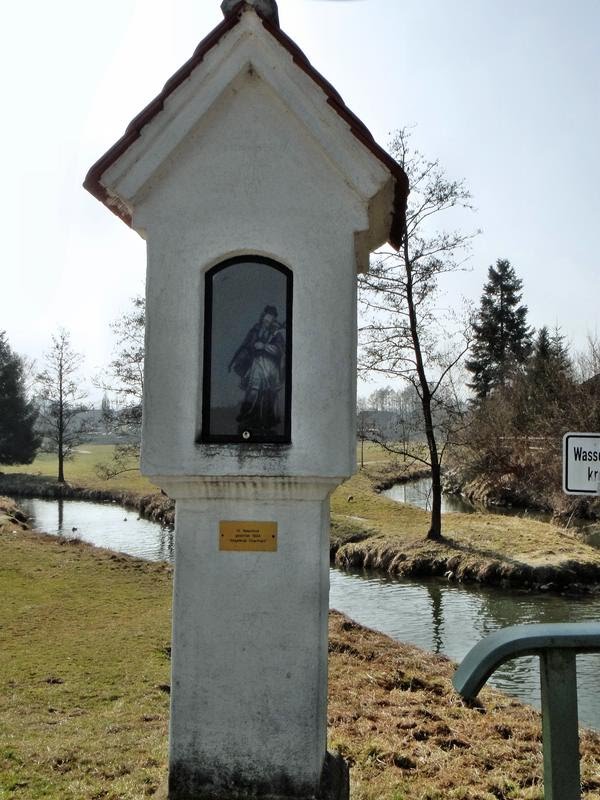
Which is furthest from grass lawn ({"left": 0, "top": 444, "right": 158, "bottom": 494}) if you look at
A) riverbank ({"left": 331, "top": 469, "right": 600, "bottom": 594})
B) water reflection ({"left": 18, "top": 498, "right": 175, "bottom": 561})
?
riverbank ({"left": 331, "top": 469, "right": 600, "bottom": 594})

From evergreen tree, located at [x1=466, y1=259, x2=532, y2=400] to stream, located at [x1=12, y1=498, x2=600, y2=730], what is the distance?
3364 cm

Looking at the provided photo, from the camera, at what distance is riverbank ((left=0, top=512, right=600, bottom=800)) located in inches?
199

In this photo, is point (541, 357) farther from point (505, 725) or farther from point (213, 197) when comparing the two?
point (213, 197)

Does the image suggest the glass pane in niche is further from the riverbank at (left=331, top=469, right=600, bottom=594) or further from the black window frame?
the riverbank at (left=331, top=469, right=600, bottom=594)

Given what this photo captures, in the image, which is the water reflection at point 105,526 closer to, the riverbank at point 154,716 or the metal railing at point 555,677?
the riverbank at point 154,716

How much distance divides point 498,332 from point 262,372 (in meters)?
49.4

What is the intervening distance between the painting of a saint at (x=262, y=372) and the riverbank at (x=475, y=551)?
14088mm

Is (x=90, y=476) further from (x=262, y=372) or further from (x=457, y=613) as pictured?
(x=262, y=372)

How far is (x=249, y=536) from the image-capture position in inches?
167

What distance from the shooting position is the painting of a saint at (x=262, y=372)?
433 centimetres

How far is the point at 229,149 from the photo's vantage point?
434 centimetres

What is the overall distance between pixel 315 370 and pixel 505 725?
481cm

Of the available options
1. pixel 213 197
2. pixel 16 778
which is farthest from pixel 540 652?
pixel 16 778

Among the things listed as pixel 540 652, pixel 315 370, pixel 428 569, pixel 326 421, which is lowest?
pixel 428 569
